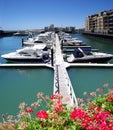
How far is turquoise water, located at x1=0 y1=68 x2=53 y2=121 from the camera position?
1454 centimetres

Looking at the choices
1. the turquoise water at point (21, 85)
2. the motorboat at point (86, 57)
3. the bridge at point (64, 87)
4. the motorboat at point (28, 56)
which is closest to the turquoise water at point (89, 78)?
the bridge at point (64, 87)

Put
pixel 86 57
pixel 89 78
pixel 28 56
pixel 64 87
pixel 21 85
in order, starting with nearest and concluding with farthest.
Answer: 1. pixel 64 87
2. pixel 21 85
3. pixel 89 78
4. pixel 86 57
5. pixel 28 56

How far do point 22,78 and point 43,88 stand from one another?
4.21 metres

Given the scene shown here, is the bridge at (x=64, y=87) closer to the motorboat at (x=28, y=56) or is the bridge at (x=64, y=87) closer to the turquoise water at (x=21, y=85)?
the turquoise water at (x=21, y=85)

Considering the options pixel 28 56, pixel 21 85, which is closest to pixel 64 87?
pixel 21 85

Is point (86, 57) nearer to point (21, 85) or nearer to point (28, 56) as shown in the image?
point (28, 56)

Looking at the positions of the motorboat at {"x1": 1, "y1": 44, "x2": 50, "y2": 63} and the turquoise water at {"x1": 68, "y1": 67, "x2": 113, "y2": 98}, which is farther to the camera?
the motorboat at {"x1": 1, "y1": 44, "x2": 50, "y2": 63}

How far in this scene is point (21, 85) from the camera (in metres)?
19.2

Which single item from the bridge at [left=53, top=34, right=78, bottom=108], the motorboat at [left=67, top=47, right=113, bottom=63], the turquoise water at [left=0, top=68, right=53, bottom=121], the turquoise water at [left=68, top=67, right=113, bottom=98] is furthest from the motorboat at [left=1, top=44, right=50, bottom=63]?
the turquoise water at [left=68, top=67, right=113, bottom=98]

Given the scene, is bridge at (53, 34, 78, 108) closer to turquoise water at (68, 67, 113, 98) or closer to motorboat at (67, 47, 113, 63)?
turquoise water at (68, 67, 113, 98)

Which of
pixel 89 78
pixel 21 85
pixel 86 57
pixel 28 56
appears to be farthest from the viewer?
pixel 28 56

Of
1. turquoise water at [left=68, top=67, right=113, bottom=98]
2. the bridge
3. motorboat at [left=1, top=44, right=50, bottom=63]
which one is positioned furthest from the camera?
motorboat at [left=1, top=44, right=50, bottom=63]

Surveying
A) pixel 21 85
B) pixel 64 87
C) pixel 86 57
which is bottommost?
pixel 21 85

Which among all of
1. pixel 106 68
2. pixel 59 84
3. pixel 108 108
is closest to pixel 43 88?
pixel 59 84
